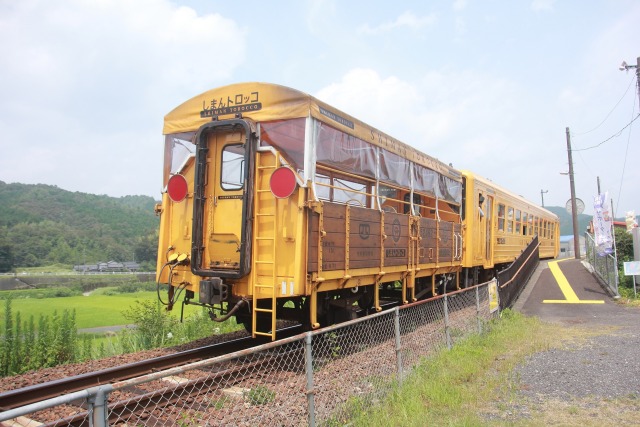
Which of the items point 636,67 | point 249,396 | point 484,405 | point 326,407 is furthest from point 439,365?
point 636,67

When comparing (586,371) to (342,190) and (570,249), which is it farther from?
(570,249)

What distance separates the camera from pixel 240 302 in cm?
610

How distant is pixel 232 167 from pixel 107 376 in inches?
122

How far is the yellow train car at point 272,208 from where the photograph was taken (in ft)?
19.8

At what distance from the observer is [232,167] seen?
6.70 m

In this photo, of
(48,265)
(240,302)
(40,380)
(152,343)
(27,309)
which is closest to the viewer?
(40,380)

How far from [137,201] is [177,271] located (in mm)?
107160

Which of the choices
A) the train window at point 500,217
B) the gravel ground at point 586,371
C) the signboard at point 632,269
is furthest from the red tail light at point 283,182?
the signboard at point 632,269

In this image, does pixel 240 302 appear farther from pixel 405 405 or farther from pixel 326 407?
pixel 405 405

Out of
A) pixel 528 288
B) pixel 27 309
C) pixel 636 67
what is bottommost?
pixel 27 309

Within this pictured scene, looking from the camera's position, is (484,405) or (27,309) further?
(27,309)

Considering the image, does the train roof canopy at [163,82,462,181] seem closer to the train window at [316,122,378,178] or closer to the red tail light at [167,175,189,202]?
the train window at [316,122,378,178]

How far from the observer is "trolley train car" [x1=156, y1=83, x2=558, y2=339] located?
237 inches

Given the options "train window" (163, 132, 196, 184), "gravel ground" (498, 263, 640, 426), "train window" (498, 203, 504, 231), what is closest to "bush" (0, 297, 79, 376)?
"train window" (163, 132, 196, 184)
